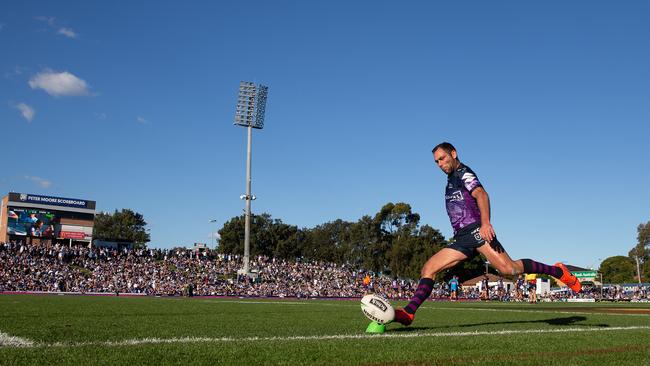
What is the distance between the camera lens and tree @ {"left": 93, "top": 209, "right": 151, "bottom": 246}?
453ft

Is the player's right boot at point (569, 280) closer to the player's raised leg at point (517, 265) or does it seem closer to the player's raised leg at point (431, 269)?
the player's raised leg at point (517, 265)

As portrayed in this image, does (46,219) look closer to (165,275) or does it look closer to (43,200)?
(43,200)

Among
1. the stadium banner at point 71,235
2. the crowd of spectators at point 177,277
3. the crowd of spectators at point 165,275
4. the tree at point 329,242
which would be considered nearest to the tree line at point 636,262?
the tree at point 329,242

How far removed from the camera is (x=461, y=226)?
8625 mm

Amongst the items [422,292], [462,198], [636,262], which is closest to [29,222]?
[422,292]

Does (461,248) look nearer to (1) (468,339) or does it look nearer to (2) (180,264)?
(1) (468,339)

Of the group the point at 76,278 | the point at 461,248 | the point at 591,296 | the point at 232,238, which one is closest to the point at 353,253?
the point at 232,238

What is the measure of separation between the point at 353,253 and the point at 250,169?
4996 cm

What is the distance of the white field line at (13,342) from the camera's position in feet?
19.4

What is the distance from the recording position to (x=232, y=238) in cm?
11712

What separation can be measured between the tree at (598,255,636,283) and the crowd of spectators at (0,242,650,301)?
211 ft

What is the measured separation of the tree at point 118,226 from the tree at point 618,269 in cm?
10480

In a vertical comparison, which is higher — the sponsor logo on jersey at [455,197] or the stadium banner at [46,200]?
the stadium banner at [46,200]

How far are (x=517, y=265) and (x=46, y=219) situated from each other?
80.1m
